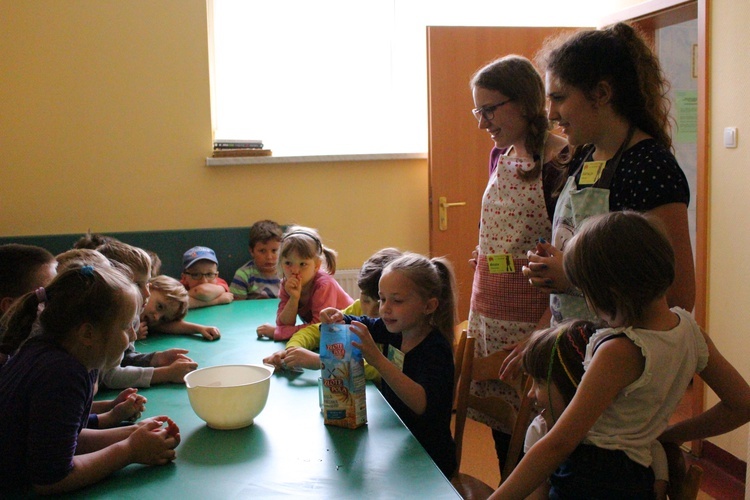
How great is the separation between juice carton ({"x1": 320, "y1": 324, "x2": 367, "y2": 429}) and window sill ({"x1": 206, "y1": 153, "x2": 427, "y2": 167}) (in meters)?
2.56

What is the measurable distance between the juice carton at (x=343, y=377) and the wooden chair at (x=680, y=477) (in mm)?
585

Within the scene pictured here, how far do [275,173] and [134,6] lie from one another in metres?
1.15

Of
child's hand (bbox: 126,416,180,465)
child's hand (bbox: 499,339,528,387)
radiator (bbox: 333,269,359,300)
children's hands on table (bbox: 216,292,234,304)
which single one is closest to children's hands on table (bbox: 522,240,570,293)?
child's hand (bbox: 499,339,528,387)

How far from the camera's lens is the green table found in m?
1.16

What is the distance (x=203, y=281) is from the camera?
3240mm

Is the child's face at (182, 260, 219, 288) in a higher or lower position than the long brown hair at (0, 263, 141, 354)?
lower

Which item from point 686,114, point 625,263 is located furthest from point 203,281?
point 686,114

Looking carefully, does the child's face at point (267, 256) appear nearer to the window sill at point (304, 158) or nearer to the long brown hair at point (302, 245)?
the window sill at point (304, 158)

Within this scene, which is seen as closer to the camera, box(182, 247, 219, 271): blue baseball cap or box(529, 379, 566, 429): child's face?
box(529, 379, 566, 429): child's face

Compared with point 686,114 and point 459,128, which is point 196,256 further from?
point 686,114

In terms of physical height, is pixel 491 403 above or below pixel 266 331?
below

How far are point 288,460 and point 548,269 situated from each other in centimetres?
66

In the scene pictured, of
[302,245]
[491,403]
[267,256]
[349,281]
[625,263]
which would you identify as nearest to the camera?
[625,263]

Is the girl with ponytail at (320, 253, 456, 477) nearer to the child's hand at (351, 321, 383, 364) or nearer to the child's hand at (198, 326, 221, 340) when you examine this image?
the child's hand at (351, 321, 383, 364)
